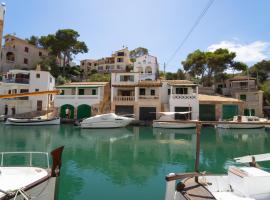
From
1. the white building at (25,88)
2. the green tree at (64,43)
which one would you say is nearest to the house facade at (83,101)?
the white building at (25,88)

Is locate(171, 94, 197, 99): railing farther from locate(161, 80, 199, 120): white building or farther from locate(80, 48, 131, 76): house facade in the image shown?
locate(80, 48, 131, 76): house facade

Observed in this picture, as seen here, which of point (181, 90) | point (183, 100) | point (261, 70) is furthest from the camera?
point (261, 70)

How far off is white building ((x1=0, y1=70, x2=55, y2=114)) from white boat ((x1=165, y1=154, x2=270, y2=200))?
120 ft

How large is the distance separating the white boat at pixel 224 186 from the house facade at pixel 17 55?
180ft

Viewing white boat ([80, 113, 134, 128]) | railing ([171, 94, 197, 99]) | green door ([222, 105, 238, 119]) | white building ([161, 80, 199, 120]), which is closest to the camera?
white boat ([80, 113, 134, 128])

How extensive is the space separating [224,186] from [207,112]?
2958cm

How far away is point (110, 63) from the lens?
63438 millimetres

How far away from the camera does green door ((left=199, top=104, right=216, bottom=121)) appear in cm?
3475

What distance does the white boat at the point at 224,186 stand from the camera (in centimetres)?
555

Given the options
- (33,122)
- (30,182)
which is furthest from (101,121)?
(30,182)

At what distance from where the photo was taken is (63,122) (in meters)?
34.8

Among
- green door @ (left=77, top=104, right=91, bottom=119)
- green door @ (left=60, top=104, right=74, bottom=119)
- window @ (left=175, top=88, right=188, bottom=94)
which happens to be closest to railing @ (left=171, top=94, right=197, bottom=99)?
window @ (left=175, top=88, right=188, bottom=94)

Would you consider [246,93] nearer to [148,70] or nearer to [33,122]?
[148,70]

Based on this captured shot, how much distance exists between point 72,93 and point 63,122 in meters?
5.27
